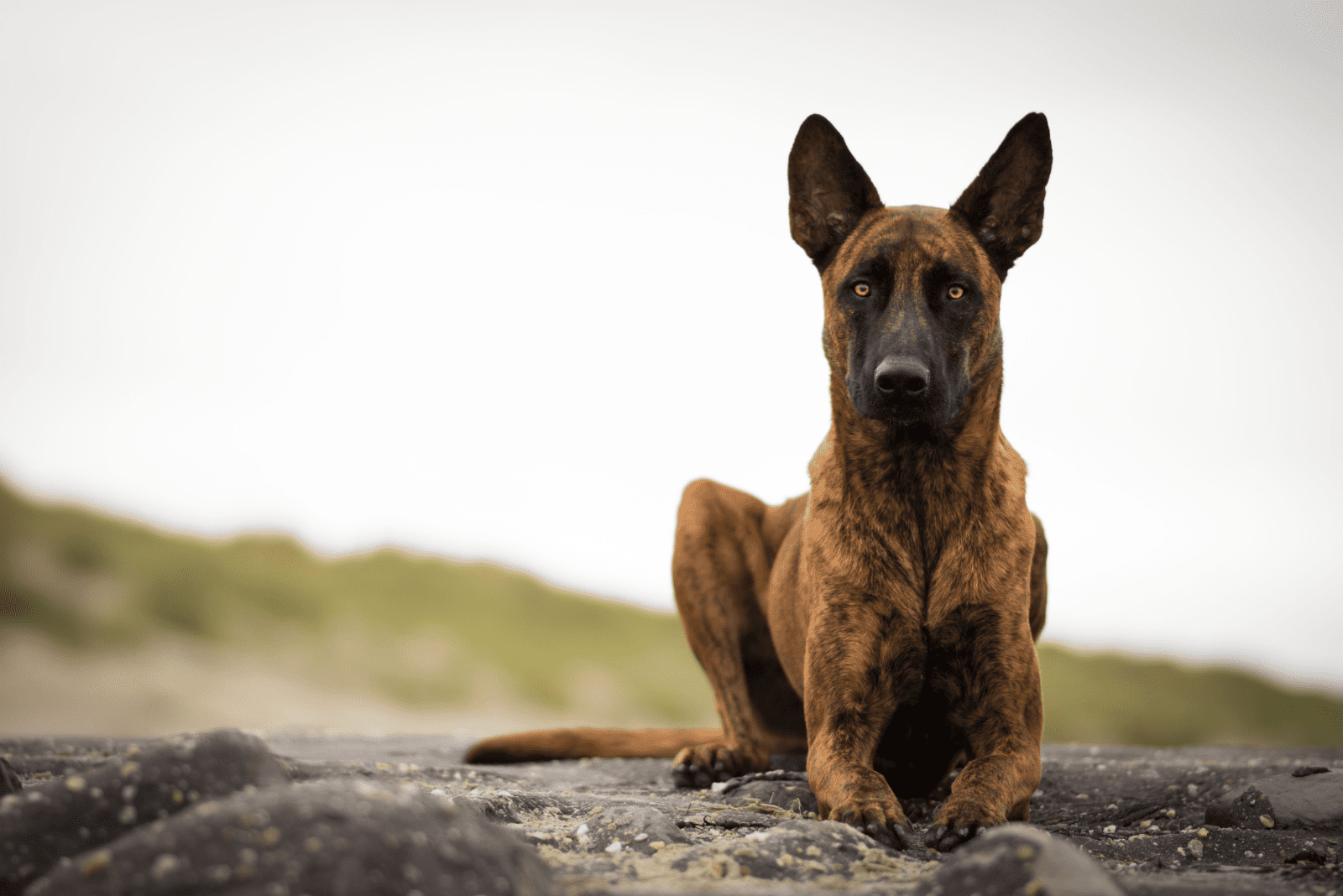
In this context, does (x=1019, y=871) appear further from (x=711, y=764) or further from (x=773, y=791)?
(x=711, y=764)

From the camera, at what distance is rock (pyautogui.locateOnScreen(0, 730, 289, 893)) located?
167 centimetres

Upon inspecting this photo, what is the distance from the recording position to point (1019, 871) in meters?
1.57

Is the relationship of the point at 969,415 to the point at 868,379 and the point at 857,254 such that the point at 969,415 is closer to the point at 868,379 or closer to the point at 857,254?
the point at 868,379

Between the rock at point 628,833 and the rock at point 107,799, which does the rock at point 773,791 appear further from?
the rock at point 107,799

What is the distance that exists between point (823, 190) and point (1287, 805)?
9.10 feet

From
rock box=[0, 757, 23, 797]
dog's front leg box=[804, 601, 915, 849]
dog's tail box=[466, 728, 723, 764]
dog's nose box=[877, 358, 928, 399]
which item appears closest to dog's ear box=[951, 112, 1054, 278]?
dog's nose box=[877, 358, 928, 399]

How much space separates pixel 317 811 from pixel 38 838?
25.7 inches

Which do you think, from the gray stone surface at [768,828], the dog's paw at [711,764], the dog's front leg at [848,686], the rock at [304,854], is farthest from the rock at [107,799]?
the dog's paw at [711,764]

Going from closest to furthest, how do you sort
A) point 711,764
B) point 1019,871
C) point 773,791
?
point 1019,871
point 773,791
point 711,764

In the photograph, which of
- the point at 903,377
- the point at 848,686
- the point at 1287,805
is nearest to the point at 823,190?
the point at 903,377

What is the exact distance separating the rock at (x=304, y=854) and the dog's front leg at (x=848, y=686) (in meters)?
1.70

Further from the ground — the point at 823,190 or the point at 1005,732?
the point at 823,190

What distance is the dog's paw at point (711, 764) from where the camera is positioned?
4043mm

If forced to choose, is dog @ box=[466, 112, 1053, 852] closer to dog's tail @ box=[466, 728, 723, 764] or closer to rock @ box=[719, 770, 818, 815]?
rock @ box=[719, 770, 818, 815]
